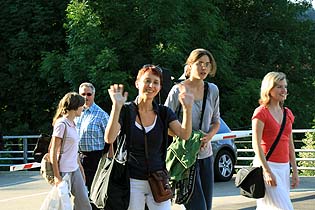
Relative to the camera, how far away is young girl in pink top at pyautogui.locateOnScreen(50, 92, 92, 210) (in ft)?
25.7

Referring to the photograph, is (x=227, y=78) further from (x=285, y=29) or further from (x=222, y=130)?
(x=222, y=130)

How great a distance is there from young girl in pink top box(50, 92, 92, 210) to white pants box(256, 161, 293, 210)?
243 cm

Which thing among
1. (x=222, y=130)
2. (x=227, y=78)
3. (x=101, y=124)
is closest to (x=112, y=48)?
(x=227, y=78)

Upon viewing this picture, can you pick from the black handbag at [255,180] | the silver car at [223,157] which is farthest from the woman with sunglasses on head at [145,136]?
the silver car at [223,157]

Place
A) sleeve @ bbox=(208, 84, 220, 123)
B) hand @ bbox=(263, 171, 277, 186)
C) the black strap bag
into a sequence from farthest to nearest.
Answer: sleeve @ bbox=(208, 84, 220, 123), hand @ bbox=(263, 171, 277, 186), the black strap bag

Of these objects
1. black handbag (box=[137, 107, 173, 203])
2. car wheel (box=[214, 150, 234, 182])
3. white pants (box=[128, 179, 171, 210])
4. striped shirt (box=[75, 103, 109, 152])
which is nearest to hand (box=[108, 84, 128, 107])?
black handbag (box=[137, 107, 173, 203])

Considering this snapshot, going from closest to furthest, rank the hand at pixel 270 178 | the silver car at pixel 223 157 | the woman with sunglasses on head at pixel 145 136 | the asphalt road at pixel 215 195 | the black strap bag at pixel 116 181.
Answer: the black strap bag at pixel 116 181 < the woman with sunglasses on head at pixel 145 136 < the hand at pixel 270 178 < the asphalt road at pixel 215 195 < the silver car at pixel 223 157

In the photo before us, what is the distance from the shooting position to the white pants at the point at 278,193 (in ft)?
20.4

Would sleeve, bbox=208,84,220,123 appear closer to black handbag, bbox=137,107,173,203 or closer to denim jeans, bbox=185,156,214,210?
denim jeans, bbox=185,156,214,210

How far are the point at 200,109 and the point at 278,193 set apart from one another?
1.05m

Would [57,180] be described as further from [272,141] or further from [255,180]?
[272,141]

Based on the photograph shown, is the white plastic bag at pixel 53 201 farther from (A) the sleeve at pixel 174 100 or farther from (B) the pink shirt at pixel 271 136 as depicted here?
(B) the pink shirt at pixel 271 136

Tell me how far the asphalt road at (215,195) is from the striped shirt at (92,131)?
2.38 meters

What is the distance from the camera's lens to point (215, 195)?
1232 cm
